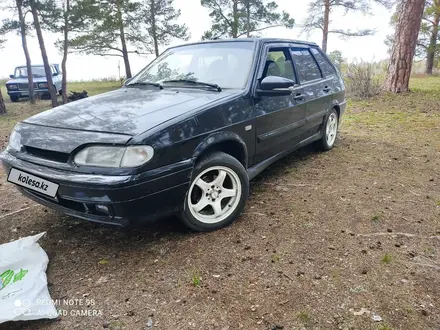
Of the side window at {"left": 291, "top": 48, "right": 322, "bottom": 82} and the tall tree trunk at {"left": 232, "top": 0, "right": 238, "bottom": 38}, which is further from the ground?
the tall tree trunk at {"left": 232, "top": 0, "right": 238, "bottom": 38}

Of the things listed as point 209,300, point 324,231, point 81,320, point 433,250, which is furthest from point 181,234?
point 433,250

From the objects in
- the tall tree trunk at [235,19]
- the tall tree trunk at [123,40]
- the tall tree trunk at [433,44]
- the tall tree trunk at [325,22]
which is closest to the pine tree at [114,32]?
the tall tree trunk at [123,40]

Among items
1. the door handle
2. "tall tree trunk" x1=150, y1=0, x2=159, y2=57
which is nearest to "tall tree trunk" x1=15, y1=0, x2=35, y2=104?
"tall tree trunk" x1=150, y1=0, x2=159, y2=57

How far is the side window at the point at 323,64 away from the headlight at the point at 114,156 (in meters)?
3.36

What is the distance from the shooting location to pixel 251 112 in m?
3.10

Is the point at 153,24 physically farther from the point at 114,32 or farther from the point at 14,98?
the point at 14,98

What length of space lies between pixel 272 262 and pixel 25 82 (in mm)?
14962

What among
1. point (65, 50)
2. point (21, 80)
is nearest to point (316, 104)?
point (21, 80)

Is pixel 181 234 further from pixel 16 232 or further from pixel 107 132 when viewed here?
pixel 16 232

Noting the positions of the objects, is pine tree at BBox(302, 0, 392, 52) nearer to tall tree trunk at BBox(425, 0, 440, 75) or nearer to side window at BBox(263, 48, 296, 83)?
tall tree trunk at BBox(425, 0, 440, 75)

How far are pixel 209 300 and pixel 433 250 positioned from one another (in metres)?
1.77

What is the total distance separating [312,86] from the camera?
4246 millimetres

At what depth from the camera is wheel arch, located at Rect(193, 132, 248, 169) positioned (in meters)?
2.61

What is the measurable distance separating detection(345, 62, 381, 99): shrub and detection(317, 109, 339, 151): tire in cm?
586
